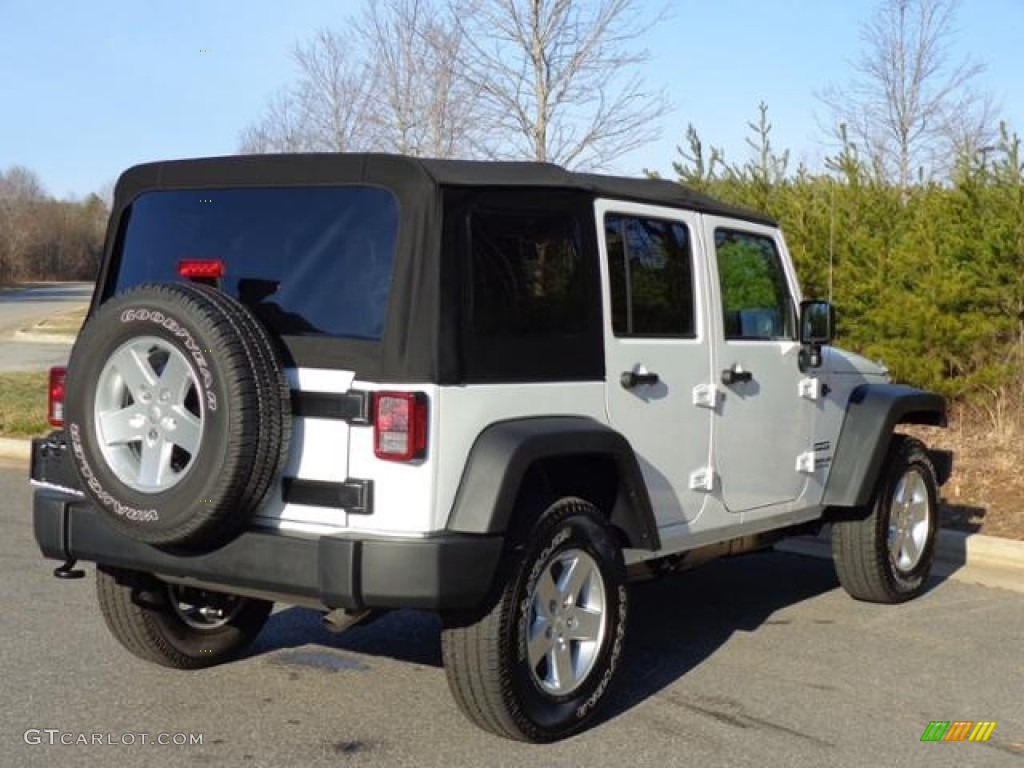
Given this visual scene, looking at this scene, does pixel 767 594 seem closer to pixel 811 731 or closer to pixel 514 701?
pixel 811 731

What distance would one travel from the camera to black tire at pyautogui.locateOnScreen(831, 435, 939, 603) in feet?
20.9

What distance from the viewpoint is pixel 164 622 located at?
199 inches

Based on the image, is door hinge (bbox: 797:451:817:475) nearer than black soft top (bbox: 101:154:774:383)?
No

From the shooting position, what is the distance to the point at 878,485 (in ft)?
21.2

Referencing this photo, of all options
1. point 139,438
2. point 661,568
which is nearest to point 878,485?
point 661,568

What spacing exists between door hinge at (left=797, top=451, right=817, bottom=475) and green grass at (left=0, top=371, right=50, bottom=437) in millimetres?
8497

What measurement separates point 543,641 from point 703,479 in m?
1.15

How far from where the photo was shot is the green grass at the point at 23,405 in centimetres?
1242

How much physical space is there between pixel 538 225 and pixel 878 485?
2.87 meters

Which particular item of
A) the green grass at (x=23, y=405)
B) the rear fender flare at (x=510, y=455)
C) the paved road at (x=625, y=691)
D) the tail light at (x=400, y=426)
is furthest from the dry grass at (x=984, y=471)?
the green grass at (x=23, y=405)

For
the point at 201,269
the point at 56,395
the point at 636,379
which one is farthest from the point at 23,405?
the point at 636,379

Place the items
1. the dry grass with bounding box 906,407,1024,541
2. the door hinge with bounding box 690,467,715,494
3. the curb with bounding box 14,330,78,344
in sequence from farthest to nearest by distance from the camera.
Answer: the curb with bounding box 14,330,78,344 < the dry grass with bounding box 906,407,1024,541 < the door hinge with bounding box 690,467,715,494

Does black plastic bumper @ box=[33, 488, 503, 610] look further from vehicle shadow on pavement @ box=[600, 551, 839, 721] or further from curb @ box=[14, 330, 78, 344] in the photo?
curb @ box=[14, 330, 78, 344]

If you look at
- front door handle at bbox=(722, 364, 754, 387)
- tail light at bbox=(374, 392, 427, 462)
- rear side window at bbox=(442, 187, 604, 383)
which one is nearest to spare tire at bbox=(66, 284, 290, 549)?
tail light at bbox=(374, 392, 427, 462)
